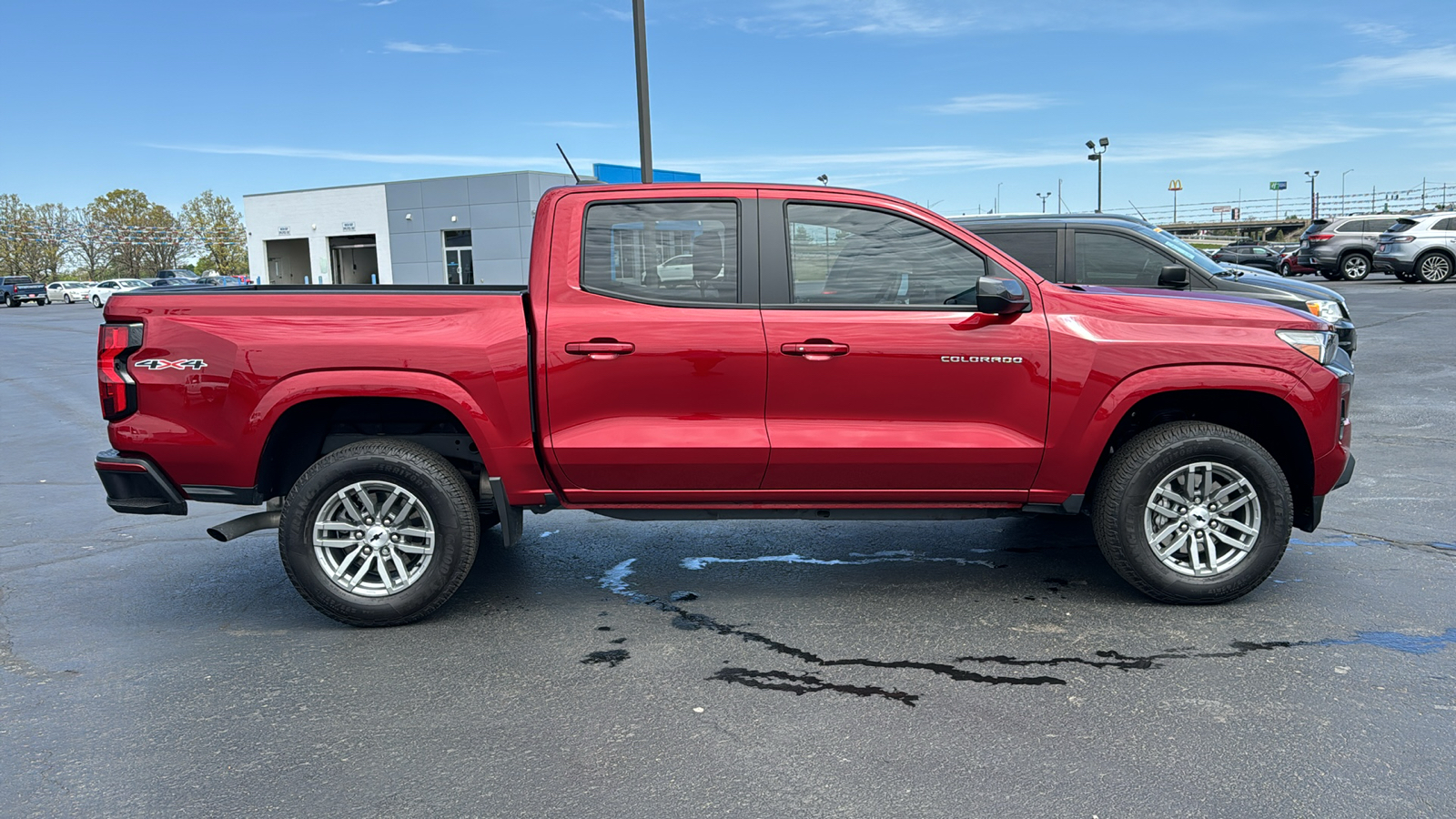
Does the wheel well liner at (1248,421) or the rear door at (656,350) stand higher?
the rear door at (656,350)

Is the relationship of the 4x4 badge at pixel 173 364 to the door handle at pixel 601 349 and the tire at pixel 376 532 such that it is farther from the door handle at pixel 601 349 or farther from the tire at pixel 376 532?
the door handle at pixel 601 349

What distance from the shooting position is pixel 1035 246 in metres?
9.58

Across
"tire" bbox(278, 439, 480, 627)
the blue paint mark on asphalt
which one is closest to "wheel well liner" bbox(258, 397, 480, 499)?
"tire" bbox(278, 439, 480, 627)

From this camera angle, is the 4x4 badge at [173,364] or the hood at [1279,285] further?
the hood at [1279,285]

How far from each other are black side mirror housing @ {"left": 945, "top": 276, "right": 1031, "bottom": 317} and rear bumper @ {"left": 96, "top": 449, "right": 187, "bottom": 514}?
141 inches

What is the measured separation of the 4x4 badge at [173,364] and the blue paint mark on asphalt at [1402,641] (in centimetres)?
480

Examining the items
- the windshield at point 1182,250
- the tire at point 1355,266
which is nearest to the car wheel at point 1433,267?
the tire at point 1355,266

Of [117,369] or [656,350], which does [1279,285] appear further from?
[117,369]

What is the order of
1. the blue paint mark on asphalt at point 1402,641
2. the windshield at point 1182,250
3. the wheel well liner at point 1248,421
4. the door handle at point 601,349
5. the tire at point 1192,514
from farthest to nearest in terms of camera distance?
the windshield at point 1182,250
the wheel well liner at point 1248,421
the tire at point 1192,514
the door handle at point 601,349
the blue paint mark on asphalt at point 1402,641

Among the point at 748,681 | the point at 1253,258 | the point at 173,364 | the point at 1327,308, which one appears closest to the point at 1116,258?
the point at 1327,308

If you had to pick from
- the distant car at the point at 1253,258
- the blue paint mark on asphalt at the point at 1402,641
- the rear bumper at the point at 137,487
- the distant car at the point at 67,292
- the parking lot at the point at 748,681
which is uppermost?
the distant car at the point at 67,292

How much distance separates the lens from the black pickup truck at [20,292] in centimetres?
6047

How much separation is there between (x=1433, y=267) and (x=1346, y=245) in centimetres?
248

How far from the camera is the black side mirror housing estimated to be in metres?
4.50
